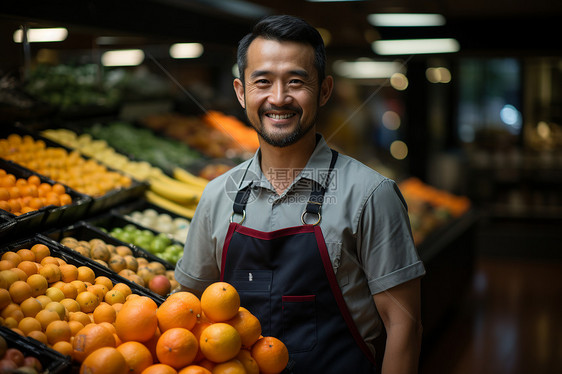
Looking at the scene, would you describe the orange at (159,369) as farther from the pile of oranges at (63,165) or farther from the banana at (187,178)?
the banana at (187,178)

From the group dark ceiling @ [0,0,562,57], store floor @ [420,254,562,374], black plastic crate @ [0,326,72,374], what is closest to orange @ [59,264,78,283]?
black plastic crate @ [0,326,72,374]

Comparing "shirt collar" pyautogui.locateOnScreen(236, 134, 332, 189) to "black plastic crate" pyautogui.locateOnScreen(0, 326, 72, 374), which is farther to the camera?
"shirt collar" pyautogui.locateOnScreen(236, 134, 332, 189)

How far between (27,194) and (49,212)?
19 cm

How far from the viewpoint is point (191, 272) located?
6.49ft

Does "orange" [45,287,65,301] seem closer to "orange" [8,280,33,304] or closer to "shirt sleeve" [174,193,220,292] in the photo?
"orange" [8,280,33,304]

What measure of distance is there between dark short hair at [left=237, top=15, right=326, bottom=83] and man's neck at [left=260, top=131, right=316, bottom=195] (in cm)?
23

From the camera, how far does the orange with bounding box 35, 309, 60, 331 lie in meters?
1.62

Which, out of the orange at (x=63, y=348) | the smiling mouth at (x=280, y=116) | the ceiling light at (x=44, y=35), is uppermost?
the ceiling light at (x=44, y=35)

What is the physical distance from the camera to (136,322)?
4.91 feet

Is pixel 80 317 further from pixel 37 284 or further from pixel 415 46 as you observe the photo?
pixel 415 46

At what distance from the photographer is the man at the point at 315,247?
5.65ft

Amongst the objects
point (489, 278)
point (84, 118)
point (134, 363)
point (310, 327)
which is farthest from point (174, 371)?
point (489, 278)

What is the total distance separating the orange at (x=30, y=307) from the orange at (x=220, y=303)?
0.54 m

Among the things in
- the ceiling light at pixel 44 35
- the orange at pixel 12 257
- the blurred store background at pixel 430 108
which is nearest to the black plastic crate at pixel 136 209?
the blurred store background at pixel 430 108
